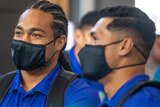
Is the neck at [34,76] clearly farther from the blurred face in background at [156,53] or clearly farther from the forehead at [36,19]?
the blurred face in background at [156,53]

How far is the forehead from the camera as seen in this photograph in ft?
6.89

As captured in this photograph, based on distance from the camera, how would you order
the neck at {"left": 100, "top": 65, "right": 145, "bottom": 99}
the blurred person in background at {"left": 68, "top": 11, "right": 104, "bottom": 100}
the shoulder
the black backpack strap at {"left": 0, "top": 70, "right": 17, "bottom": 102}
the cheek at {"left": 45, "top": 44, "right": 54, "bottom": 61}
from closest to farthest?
the shoulder < the neck at {"left": 100, "top": 65, "right": 145, "bottom": 99} < the black backpack strap at {"left": 0, "top": 70, "right": 17, "bottom": 102} < the cheek at {"left": 45, "top": 44, "right": 54, "bottom": 61} < the blurred person in background at {"left": 68, "top": 11, "right": 104, "bottom": 100}

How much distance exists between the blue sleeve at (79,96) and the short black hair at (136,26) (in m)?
0.32

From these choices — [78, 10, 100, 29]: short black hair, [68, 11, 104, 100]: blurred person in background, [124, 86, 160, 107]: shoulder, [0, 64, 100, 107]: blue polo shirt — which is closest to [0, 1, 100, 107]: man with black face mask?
[0, 64, 100, 107]: blue polo shirt

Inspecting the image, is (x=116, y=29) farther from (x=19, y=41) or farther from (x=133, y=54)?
(x=19, y=41)

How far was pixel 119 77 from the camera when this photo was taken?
71.9 inches

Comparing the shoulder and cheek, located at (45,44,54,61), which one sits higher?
the shoulder

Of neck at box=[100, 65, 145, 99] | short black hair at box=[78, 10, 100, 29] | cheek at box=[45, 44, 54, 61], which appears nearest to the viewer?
neck at box=[100, 65, 145, 99]

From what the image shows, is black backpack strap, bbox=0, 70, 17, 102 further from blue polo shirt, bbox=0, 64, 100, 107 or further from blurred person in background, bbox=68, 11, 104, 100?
blurred person in background, bbox=68, 11, 104, 100

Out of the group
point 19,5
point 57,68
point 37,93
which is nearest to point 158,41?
point 57,68

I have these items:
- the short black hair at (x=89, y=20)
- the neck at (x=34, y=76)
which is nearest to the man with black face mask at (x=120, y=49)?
the neck at (x=34, y=76)

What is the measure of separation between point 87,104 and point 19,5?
194 cm

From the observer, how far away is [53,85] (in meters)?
2.00

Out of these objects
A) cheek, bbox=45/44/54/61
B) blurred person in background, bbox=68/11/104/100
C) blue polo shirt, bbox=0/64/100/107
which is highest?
cheek, bbox=45/44/54/61
